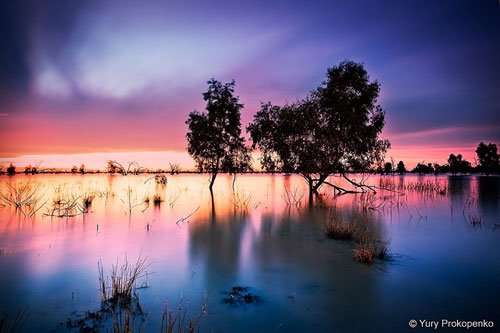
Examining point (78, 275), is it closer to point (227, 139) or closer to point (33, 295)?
point (33, 295)

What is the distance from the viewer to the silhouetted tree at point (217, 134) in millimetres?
39719

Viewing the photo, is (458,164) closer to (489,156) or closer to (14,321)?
(489,156)

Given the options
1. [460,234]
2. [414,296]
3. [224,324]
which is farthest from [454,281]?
[460,234]

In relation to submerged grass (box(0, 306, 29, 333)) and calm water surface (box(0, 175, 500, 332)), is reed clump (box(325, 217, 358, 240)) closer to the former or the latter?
calm water surface (box(0, 175, 500, 332))

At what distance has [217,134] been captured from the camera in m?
40.0

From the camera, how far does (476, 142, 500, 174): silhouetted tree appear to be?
134 metres

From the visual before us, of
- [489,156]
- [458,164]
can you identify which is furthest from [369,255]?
[458,164]

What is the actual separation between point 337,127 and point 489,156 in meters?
145

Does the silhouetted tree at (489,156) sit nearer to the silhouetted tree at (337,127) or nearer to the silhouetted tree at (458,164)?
the silhouetted tree at (458,164)

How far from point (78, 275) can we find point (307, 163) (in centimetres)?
2471

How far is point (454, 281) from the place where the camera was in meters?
7.60

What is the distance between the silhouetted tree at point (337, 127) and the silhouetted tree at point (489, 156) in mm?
139300

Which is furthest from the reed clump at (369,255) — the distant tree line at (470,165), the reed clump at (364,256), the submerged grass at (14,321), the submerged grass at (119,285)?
the distant tree line at (470,165)

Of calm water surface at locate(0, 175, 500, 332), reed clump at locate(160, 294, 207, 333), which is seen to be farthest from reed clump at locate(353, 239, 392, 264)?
reed clump at locate(160, 294, 207, 333)
